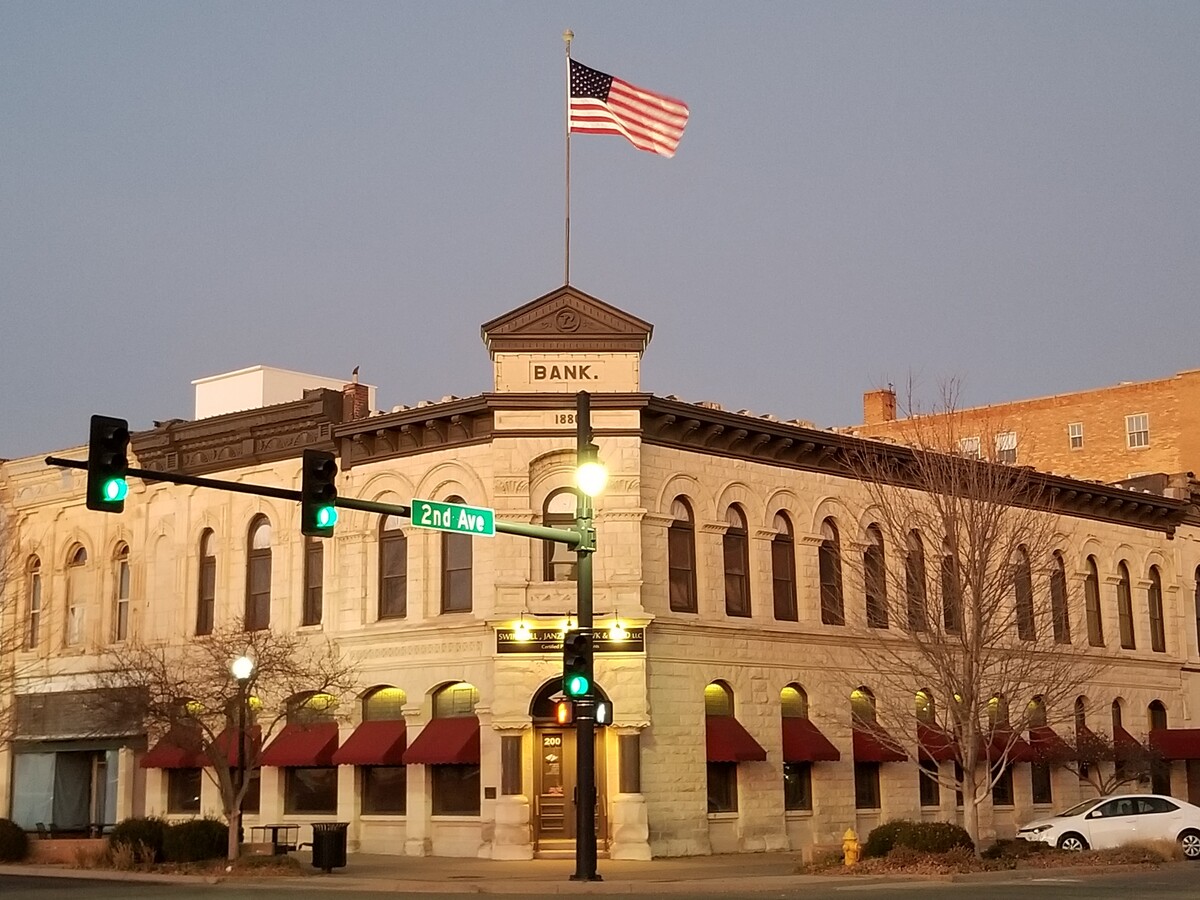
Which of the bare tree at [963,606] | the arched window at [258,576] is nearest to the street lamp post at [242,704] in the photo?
the arched window at [258,576]

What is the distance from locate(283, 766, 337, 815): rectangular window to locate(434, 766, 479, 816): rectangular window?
3.33m

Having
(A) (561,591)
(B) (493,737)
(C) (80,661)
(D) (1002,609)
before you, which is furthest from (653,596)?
(C) (80,661)

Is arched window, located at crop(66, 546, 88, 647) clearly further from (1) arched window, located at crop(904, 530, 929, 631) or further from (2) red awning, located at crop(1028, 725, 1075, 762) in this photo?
(2) red awning, located at crop(1028, 725, 1075, 762)

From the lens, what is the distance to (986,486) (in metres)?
34.3

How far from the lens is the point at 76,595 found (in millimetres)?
45812

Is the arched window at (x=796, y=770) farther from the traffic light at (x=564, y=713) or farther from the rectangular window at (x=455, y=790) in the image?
the traffic light at (x=564, y=713)

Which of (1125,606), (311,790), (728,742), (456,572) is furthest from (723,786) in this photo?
(1125,606)

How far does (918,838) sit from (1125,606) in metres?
23.2

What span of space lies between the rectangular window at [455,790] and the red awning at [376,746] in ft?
2.97

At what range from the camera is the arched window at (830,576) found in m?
39.9

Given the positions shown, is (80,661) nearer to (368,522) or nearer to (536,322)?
(368,522)

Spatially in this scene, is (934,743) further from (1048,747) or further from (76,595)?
(76,595)

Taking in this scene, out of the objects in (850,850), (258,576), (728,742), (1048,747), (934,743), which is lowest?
(850,850)

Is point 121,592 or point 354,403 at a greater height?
point 354,403
